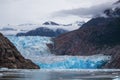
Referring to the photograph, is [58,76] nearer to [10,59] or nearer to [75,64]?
[10,59]

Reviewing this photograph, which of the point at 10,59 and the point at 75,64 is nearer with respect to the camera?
the point at 10,59

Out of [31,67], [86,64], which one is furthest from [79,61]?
[31,67]

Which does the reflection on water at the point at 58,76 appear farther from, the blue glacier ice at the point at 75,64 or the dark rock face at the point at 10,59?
the blue glacier ice at the point at 75,64

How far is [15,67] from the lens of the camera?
173m

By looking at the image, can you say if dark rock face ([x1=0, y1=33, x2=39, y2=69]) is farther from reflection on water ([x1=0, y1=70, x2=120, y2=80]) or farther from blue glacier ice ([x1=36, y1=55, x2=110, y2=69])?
reflection on water ([x1=0, y1=70, x2=120, y2=80])

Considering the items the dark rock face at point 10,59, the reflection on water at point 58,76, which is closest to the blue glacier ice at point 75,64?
the dark rock face at point 10,59

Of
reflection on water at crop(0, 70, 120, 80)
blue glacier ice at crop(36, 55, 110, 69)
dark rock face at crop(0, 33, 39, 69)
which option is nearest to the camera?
reflection on water at crop(0, 70, 120, 80)

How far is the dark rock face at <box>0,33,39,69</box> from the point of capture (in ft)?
559

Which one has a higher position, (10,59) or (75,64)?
(10,59)

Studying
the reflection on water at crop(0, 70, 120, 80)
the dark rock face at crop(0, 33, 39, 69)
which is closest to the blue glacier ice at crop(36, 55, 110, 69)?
the dark rock face at crop(0, 33, 39, 69)

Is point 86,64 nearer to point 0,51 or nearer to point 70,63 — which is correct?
point 70,63

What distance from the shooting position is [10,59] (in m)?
172

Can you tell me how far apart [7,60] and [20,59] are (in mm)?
11035

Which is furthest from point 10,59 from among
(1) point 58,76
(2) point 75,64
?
(1) point 58,76
